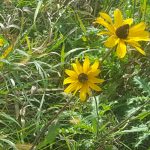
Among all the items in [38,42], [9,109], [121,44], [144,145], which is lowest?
[144,145]

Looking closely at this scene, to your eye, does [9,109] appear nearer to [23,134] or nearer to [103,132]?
[23,134]

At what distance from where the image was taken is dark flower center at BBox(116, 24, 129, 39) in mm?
1138

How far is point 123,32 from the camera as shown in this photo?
3.75 ft

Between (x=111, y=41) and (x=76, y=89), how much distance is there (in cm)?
19

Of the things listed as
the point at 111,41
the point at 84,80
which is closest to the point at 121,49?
the point at 111,41

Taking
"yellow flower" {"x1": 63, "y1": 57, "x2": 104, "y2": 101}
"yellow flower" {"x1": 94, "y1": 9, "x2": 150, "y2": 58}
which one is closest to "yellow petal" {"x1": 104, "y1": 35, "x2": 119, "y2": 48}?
"yellow flower" {"x1": 94, "y1": 9, "x2": 150, "y2": 58}

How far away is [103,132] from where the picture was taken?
1432mm

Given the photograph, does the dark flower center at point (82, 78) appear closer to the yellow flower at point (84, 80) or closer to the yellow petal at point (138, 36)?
the yellow flower at point (84, 80)

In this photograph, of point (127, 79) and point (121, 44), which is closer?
point (121, 44)

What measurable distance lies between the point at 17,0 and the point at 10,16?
191mm

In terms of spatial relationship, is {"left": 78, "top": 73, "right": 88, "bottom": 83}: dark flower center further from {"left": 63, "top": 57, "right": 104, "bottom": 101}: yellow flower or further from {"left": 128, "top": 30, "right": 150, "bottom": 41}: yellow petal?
{"left": 128, "top": 30, "right": 150, "bottom": 41}: yellow petal

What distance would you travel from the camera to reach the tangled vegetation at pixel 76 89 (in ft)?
4.12

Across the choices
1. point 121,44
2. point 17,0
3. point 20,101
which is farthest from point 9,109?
point 17,0

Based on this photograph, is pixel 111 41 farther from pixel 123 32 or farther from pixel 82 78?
pixel 82 78
